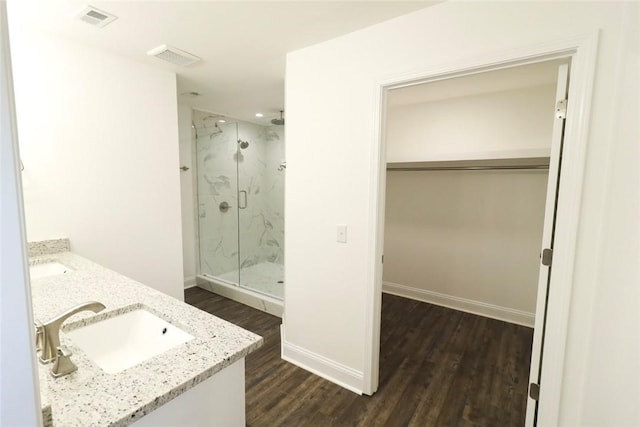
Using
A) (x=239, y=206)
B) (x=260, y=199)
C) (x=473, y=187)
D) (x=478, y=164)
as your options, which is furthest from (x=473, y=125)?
(x=239, y=206)

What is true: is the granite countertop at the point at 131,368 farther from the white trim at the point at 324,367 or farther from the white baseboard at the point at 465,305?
the white baseboard at the point at 465,305

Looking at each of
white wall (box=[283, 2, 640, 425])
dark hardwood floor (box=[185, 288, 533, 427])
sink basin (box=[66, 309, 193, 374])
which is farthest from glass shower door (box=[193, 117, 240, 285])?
sink basin (box=[66, 309, 193, 374])

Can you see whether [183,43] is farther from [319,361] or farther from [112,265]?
[319,361]

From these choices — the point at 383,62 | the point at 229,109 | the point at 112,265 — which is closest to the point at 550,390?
the point at 383,62

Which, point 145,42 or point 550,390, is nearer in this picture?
point 550,390

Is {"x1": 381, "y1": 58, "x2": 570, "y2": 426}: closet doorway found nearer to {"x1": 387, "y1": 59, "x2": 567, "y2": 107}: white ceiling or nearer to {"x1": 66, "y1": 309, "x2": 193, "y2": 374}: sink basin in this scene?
{"x1": 387, "y1": 59, "x2": 567, "y2": 107}: white ceiling

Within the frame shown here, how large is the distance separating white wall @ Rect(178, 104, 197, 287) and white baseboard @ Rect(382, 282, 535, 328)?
2.62 metres

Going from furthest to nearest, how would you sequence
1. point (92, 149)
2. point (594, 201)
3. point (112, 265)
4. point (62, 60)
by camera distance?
point (112, 265), point (92, 149), point (62, 60), point (594, 201)

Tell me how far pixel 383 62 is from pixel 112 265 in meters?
2.51

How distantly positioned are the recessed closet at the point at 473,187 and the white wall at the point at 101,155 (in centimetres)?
216

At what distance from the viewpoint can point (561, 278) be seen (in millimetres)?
1409

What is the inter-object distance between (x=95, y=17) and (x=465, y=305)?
4034 millimetres

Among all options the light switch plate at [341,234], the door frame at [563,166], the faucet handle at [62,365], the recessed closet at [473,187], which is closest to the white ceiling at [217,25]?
the door frame at [563,166]

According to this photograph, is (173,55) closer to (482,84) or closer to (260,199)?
(482,84)
